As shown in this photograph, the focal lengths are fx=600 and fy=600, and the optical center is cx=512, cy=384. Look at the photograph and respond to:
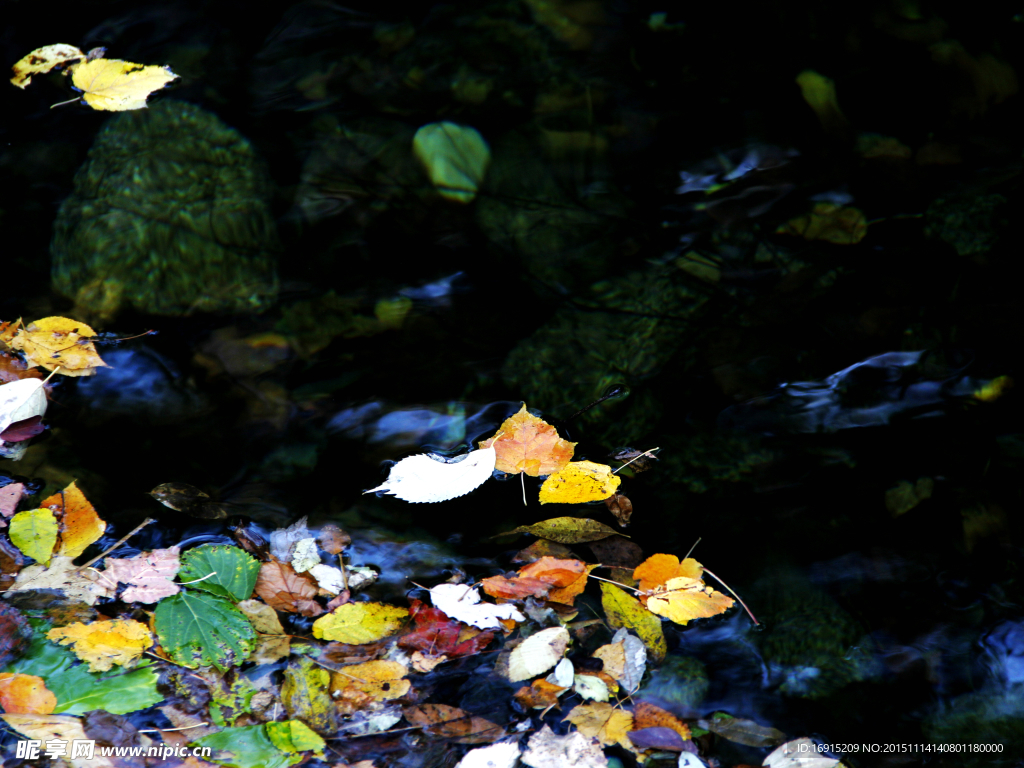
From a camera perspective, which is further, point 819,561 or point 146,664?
point 819,561

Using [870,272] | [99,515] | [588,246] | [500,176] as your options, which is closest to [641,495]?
[588,246]

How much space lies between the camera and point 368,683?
5.80ft

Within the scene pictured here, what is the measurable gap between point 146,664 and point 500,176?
2203mm

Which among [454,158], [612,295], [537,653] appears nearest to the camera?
[537,653]

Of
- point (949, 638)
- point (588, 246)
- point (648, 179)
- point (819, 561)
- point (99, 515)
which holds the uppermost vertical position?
point (648, 179)

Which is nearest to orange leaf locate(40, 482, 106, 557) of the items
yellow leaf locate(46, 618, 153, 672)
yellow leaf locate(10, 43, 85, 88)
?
yellow leaf locate(46, 618, 153, 672)

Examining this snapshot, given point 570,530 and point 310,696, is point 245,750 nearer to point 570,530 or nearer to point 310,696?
point 310,696

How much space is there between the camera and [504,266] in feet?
8.41

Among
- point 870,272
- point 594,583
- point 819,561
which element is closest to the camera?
point 594,583

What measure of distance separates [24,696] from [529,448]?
5.27 feet

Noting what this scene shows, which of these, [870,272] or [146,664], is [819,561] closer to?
[870,272]

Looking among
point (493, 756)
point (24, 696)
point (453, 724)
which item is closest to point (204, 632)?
point (24, 696)

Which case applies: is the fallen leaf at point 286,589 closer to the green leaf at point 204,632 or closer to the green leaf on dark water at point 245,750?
the green leaf at point 204,632

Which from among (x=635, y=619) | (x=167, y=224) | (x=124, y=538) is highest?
(x=167, y=224)
